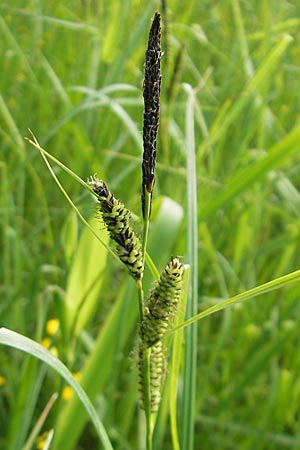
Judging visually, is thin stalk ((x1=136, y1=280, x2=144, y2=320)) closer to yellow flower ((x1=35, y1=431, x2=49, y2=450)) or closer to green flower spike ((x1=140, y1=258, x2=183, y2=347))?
green flower spike ((x1=140, y1=258, x2=183, y2=347))

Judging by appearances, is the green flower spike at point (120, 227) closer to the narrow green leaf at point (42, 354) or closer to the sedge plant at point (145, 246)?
the sedge plant at point (145, 246)

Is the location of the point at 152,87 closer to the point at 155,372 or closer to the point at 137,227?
the point at 155,372

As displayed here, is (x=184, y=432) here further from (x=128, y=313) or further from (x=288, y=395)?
(x=288, y=395)

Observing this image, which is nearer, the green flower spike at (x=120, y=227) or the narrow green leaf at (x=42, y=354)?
the green flower spike at (x=120, y=227)

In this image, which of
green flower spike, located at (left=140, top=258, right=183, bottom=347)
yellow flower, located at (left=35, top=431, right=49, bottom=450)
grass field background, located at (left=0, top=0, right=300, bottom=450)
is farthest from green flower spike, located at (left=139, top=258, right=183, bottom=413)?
yellow flower, located at (left=35, top=431, right=49, bottom=450)

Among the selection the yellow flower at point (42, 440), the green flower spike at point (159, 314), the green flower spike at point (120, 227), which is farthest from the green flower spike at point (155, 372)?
the yellow flower at point (42, 440)
